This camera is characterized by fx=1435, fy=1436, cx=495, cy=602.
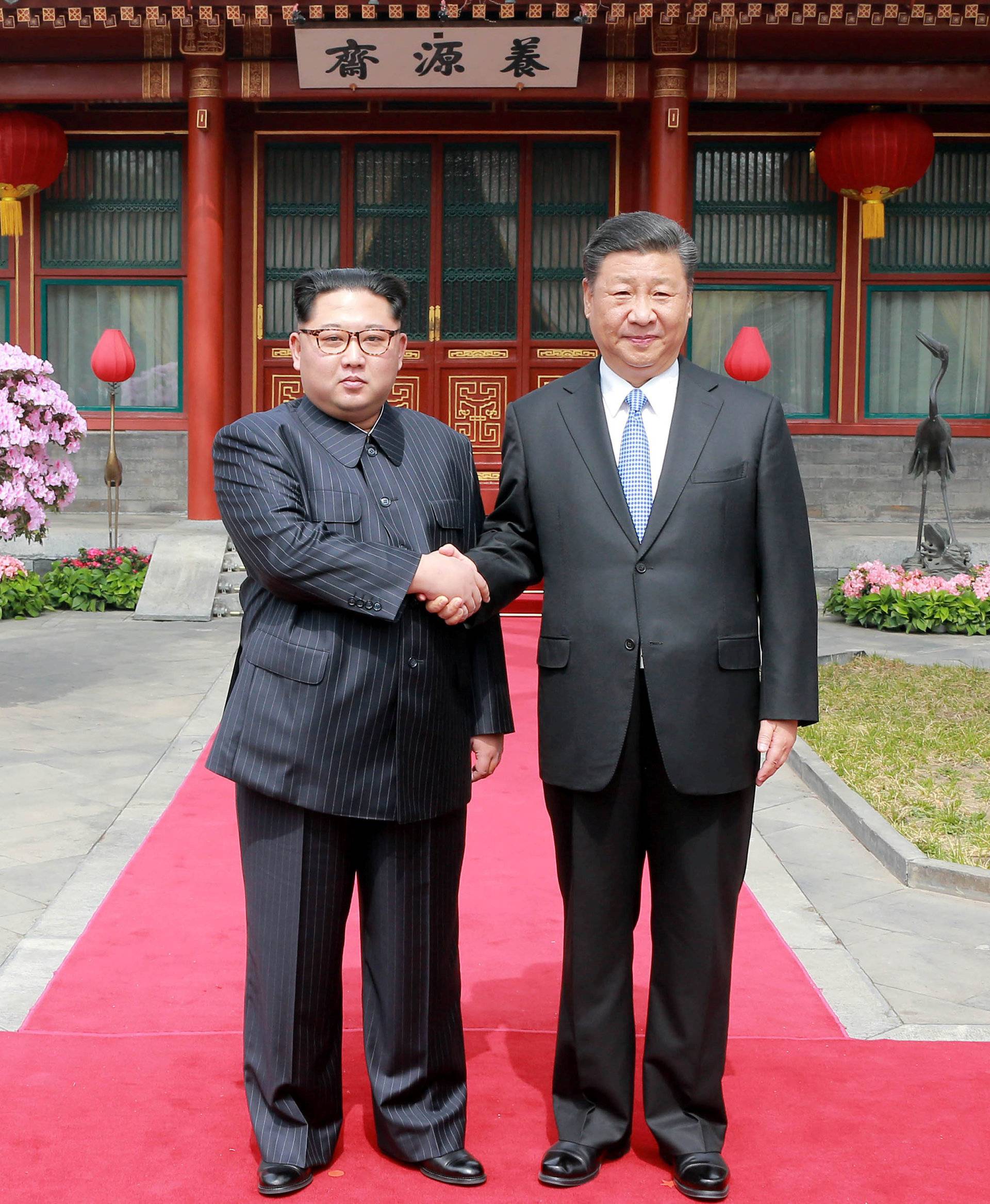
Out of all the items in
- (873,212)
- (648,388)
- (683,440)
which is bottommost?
(683,440)

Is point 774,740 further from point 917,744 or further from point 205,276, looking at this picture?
point 205,276

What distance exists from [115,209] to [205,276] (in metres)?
1.76

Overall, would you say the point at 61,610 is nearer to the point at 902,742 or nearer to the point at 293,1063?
the point at 902,742

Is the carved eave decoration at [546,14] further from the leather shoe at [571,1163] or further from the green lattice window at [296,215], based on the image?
the leather shoe at [571,1163]

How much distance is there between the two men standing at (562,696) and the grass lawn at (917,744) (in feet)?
7.10

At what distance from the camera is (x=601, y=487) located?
8.66 feet

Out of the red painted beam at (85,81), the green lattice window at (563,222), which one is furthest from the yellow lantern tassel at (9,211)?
the green lattice window at (563,222)

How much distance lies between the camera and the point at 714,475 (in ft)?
8.55

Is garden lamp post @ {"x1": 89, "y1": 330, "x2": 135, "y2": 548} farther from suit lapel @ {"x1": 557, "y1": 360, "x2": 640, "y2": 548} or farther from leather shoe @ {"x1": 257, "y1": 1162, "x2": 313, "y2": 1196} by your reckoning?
leather shoe @ {"x1": 257, "y1": 1162, "x2": 313, "y2": 1196}

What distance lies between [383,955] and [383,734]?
428 mm

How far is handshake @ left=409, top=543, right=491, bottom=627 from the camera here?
2529 millimetres

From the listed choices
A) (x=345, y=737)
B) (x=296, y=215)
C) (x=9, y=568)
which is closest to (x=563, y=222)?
(x=296, y=215)

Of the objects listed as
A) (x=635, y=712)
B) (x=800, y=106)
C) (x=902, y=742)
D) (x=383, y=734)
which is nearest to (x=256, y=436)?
(x=383, y=734)

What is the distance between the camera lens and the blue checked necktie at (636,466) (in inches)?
104
